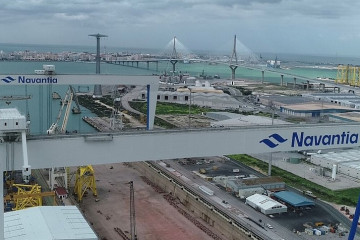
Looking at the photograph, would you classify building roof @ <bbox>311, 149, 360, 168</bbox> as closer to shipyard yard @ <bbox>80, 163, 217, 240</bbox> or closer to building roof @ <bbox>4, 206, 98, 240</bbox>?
shipyard yard @ <bbox>80, 163, 217, 240</bbox>

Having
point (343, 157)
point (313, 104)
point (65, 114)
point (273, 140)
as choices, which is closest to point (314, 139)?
point (273, 140)

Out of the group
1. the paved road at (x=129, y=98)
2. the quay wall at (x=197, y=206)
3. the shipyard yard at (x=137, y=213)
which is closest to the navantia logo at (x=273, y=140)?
the quay wall at (x=197, y=206)

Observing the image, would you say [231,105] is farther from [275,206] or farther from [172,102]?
[275,206]

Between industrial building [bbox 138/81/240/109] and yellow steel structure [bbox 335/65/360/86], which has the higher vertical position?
yellow steel structure [bbox 335/65/360/86]

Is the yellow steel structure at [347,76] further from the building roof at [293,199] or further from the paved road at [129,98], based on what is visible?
the building roof at [293,199]

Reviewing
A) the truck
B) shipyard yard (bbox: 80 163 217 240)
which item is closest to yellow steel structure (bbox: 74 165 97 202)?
shipyard yard (bbox: 80 163 217 240)

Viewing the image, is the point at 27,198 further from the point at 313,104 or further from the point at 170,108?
the point at 313,104
